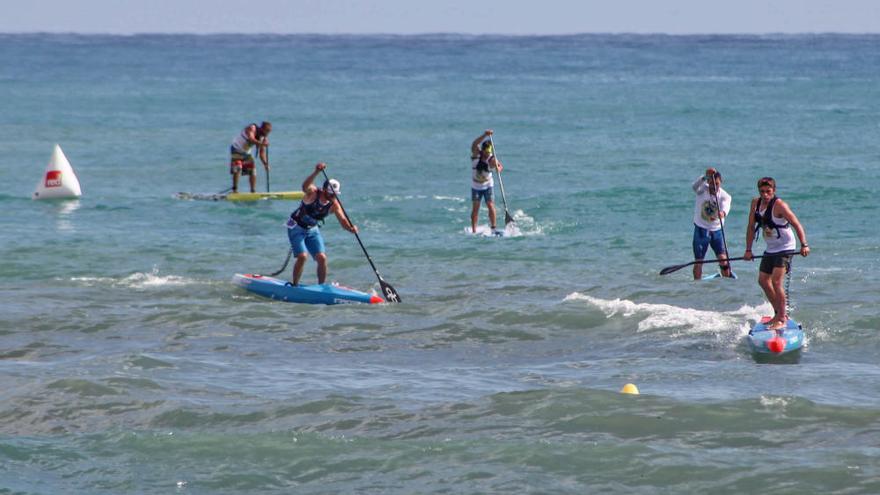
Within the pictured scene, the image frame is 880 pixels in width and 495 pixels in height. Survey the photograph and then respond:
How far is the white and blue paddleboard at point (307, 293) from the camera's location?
18.4 m

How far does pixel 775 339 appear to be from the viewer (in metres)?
15.1

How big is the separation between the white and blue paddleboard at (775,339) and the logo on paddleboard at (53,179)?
60.8 feet

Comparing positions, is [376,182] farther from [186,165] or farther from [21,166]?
[21,166]

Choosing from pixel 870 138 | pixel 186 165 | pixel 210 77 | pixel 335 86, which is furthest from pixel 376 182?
pixel 210 77

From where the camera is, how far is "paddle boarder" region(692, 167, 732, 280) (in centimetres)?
1869

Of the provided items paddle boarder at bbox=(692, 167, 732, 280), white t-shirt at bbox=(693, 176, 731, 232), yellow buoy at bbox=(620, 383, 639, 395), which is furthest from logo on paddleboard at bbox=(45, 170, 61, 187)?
yellow buoy at bbox=(620, 383, 639, 395)

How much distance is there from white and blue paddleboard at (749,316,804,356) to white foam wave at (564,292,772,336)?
595mm

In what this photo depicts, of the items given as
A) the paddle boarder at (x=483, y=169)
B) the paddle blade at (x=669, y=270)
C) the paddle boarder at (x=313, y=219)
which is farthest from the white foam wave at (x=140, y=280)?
the paddle blade at (x=669, y=270)

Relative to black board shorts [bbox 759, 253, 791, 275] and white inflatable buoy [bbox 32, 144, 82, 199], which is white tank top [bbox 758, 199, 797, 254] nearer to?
black board shorts [bbox 759, 253, 791, 275]

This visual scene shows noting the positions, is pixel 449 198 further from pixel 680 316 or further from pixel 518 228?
pixel 680 316

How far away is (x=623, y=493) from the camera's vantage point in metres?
11.4

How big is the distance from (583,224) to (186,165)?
14.6 m

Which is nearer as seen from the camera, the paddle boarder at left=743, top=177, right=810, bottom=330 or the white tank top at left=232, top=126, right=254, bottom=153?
the paddle boarder at left=743, top=177, right=810, bottom=330

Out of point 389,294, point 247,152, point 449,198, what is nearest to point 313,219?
point 389,294
